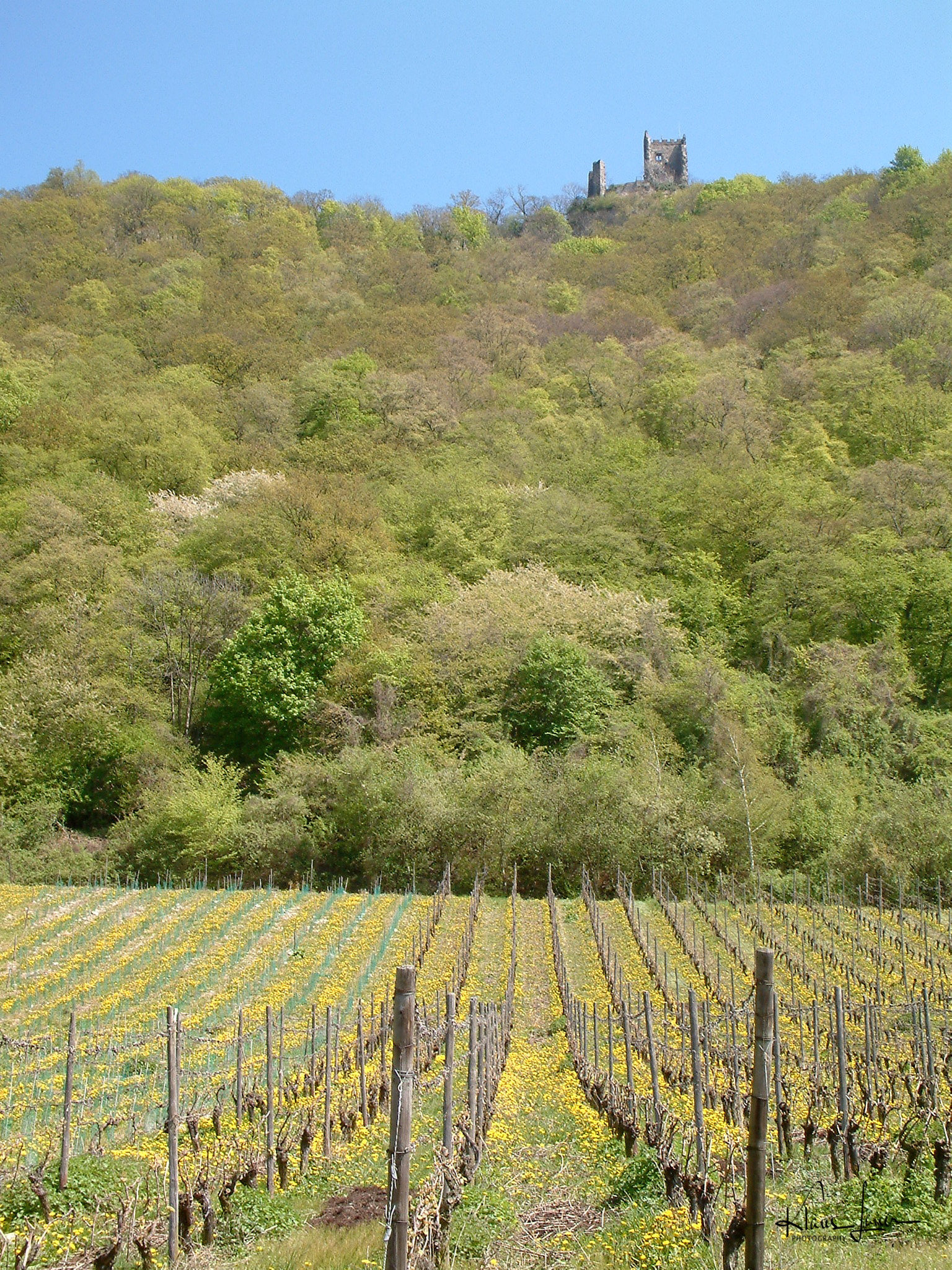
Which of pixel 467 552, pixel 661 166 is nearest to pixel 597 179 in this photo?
pixel 661 166

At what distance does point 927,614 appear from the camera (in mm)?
39281

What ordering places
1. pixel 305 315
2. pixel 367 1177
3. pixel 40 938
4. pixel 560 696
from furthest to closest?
1. pixel 305 315
2. pixel 560 696
3. pixel 40 938
4. pixel 367 1177

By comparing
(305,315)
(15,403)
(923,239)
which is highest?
(923,239)

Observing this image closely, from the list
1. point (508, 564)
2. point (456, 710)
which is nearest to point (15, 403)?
point (508, 564)

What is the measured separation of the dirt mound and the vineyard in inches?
1.3

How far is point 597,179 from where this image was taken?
120m

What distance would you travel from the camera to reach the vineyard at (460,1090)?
6.50 metres

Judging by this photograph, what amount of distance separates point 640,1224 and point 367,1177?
265cm

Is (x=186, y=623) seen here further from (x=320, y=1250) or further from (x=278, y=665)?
(x=320, y=1250)

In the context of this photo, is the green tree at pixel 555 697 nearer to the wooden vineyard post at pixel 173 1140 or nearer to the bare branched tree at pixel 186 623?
the bare branched tree at pixel 186 623

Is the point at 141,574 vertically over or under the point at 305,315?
under

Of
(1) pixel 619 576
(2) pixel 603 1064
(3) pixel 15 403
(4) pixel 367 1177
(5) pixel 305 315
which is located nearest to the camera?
(4) pixel 367 1177

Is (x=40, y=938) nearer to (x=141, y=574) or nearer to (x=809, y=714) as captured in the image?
(x=141, y=574)

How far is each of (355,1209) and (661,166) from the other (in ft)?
426
